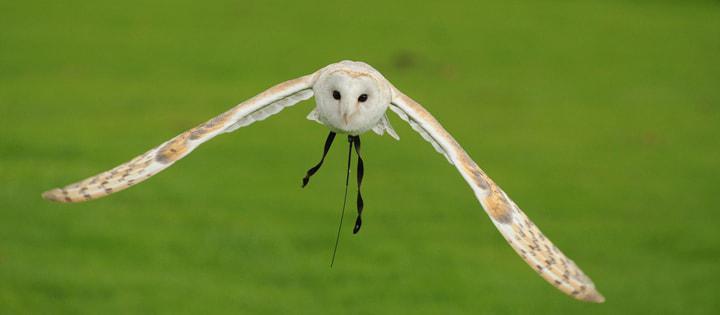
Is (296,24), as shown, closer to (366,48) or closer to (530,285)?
(366,48)

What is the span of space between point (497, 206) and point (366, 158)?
19.6 ft

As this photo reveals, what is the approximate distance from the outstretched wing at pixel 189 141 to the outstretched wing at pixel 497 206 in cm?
25

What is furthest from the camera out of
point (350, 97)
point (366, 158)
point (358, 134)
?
point (366, 158)

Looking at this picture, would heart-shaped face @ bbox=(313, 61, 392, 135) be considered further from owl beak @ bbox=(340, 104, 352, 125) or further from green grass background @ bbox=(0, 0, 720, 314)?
green grass background @ bbox=(0, 0, 720, 314)

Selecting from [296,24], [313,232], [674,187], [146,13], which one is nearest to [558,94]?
[674,187]

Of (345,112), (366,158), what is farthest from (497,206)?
(366,158)

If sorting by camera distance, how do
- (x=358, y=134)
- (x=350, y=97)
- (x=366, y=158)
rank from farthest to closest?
(x=366, y=158) < (x=358, y=134) < (x=350, y=97)

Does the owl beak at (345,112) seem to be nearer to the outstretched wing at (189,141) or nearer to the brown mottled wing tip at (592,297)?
the outstretched wing at (189,141)

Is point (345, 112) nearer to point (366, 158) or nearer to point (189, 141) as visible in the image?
point (189, 141)

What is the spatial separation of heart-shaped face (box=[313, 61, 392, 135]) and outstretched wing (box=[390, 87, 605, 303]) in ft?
0.39

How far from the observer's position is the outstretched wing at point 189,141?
2.49 metres

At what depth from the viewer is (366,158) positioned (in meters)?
8.48

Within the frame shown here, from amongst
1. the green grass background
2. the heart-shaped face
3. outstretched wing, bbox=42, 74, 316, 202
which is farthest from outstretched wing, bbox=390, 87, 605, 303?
the green grass background

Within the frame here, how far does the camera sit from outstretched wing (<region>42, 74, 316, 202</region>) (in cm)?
249
